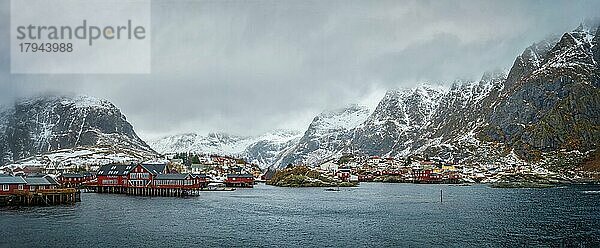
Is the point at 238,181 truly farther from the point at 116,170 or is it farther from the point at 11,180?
the point at 11,180

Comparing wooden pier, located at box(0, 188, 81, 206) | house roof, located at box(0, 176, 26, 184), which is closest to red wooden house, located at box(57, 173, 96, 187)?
house roof, located at box(0, 176, 26, 184)

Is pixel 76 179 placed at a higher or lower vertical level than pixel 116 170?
lower

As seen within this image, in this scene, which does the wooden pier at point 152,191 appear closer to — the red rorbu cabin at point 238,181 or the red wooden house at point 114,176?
the red wooden house at point 114,176

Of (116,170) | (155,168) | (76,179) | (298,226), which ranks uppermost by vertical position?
(155,168)

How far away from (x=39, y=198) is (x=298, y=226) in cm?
5654

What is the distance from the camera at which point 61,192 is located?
9738cm

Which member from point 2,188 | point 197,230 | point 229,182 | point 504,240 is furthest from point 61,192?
point 229,182

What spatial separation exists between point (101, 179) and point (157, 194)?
27.0 m

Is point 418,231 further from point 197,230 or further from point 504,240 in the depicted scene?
point 197,230

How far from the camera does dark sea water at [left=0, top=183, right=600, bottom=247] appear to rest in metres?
53.7

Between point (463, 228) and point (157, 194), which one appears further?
point (157, 194)

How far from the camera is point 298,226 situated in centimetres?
6719

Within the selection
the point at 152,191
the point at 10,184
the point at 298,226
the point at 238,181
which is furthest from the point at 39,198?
the point at 238,181

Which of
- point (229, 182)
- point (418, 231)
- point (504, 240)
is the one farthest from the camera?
point (229, 182)
